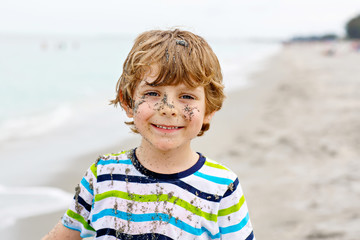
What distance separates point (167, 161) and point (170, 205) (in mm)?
172

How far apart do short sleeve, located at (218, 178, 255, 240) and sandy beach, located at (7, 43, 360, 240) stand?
88.9 inches

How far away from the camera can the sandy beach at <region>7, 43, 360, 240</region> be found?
393 cm

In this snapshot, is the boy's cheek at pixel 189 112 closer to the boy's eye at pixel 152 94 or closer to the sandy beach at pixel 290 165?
the boy's eye at pixel 152 94

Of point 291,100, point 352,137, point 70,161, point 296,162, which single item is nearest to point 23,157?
point 70,161

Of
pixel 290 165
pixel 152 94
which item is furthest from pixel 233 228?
pixel 290 165

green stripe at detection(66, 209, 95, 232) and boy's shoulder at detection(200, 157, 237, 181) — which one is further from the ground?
boy's shoulder at detection(200, 157, 237, 181)

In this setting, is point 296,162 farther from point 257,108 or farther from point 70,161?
point 257,108

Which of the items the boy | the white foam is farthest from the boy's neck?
the white foam

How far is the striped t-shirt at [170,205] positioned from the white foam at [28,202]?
3.01 m

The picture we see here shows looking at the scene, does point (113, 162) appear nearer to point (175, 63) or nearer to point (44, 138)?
point (175, 63)

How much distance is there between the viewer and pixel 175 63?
5.01 feet

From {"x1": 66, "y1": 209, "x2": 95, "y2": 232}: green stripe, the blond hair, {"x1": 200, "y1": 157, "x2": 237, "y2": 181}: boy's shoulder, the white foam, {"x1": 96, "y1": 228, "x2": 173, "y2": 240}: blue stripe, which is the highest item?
the white foam

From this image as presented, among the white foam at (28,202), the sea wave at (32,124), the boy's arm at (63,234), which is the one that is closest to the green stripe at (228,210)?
the boy's arm at (63,234)

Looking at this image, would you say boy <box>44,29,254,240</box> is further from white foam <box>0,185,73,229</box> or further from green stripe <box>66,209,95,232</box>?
white foam <box>0,185,73,229</box>
